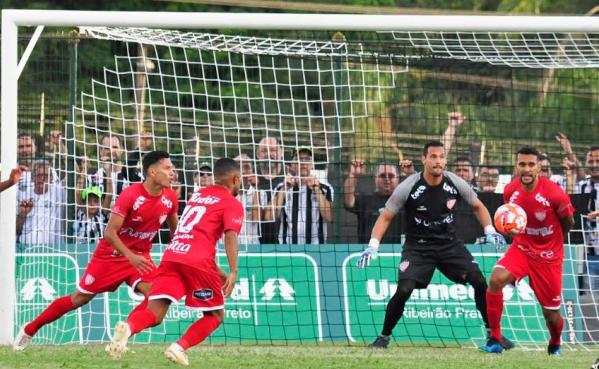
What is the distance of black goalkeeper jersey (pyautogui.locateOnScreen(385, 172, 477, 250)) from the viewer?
13.4 m

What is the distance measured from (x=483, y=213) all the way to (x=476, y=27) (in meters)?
1.87

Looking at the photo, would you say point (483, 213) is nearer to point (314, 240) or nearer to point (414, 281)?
point (414, 281)

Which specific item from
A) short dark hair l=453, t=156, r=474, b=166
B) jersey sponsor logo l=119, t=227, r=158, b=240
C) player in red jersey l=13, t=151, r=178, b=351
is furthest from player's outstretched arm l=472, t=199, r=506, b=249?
jersey sponsor logo l=119, t=227, r=158, b=240

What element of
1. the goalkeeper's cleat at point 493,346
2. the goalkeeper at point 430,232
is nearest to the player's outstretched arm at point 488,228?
the goalkeeper at point 430,232

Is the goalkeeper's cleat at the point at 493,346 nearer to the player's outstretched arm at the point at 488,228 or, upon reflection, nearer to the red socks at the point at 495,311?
the red socks at the point at 495,311

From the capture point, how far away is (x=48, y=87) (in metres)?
16.1

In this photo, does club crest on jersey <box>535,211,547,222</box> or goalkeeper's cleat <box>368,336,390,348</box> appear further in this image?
goalkeeper's cleat <box>368,336,390,348</box>

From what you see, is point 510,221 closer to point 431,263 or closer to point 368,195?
point 431,263

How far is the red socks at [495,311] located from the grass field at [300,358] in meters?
0.26

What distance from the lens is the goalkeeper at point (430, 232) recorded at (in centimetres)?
1331

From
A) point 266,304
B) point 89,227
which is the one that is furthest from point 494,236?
point 89,227

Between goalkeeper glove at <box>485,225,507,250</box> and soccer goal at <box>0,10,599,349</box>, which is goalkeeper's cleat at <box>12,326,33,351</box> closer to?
soccer goal at <box>0,10,599,349</box>

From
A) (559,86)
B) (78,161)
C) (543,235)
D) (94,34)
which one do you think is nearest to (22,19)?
(94,34)

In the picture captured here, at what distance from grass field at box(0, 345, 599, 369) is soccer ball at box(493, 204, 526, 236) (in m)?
1.17
